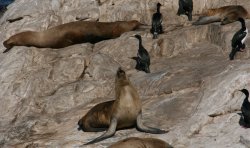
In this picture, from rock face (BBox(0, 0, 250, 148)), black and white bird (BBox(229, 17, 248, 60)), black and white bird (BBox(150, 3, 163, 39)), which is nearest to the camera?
rock face (BBox(0, 0, 250, 148))

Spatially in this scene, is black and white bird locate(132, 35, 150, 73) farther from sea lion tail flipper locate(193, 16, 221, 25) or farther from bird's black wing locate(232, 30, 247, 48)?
sea lion tail flipper locate(193, 16, 221, 25)

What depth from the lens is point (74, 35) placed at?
17.9m

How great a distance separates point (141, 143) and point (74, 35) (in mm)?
7867

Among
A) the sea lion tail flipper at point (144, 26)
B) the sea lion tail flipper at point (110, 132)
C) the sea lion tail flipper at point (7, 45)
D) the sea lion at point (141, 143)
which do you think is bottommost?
the sea lion tail flipper at point (110, 132)

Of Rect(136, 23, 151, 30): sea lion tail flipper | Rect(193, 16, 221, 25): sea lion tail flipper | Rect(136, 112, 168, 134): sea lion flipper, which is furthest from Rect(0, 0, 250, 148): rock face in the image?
Rect(136, 23, 151, 30): sea lion tail flipper

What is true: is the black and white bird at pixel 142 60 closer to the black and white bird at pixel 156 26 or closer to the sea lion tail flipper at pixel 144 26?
the black and white bird at pixel 156 26

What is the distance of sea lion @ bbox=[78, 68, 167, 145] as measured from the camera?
12195 mm

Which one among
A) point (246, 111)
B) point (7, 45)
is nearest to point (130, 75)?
point (7, 45)

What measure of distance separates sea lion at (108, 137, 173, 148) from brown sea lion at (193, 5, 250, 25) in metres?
6.53

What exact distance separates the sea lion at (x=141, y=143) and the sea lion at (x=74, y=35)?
736cm

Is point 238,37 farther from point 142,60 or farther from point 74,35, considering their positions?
point 74,35

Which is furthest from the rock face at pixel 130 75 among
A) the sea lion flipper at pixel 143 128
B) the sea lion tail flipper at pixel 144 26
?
the sea lion tail flipper at pixel 144 26

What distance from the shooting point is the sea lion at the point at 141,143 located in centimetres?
1048

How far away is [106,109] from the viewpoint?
41.4 ft
